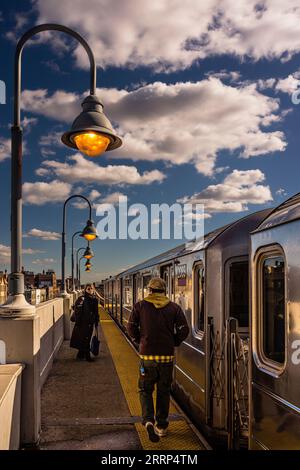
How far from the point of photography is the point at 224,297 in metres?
5.78

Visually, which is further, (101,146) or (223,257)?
(223,257)

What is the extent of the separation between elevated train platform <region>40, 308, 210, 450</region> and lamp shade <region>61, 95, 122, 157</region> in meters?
3.45

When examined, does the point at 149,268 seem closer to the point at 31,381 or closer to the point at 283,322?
the point at 31,381

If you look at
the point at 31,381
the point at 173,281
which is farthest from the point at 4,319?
the point at 173,281

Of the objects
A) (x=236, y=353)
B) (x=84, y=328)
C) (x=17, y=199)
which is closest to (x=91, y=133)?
(x=17, y=199)

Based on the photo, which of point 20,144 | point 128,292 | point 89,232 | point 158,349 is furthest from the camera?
point 128,292

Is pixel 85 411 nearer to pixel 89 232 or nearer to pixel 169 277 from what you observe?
pixel 169 277

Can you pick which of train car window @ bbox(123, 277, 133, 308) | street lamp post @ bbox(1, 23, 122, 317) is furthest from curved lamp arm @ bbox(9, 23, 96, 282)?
train car window @ bbox(123, 277, 133, 308)

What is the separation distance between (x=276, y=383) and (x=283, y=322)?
19.9 inches

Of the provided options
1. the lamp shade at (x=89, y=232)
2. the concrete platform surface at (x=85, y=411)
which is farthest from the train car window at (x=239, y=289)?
the lamp shade at (x=89, y=232)

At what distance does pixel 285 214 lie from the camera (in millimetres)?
3848

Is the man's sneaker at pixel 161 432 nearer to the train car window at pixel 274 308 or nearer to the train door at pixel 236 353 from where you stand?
the train door at pixel 236 353

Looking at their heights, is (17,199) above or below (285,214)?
above

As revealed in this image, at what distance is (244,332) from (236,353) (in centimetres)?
111
